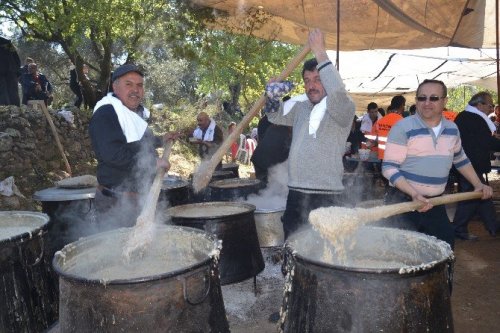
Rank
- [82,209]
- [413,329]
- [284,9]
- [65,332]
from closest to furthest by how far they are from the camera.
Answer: [413,329]
[65,332]
[82,209]
[284,9]

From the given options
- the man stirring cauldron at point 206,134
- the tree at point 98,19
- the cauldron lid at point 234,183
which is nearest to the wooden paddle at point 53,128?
the tree at point 98,19

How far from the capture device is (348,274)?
6.38 feet

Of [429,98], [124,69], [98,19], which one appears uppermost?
[98,19]

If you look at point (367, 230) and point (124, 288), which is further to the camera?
point (367, 230)

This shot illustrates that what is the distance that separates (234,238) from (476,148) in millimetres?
4453

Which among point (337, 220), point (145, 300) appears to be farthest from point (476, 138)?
point (145, 300)

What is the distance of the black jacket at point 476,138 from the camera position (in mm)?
6301

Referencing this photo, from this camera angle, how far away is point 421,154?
3.24 m

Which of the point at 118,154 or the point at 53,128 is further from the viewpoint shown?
the point at 53,128

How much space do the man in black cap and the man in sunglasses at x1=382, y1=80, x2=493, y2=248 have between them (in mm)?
1823

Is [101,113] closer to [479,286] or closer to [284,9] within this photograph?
[284,9]

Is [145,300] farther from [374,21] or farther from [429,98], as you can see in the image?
[374,21]

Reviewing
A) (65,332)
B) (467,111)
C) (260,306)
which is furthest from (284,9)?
(65,332)

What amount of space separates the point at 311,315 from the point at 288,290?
286 millimetres
